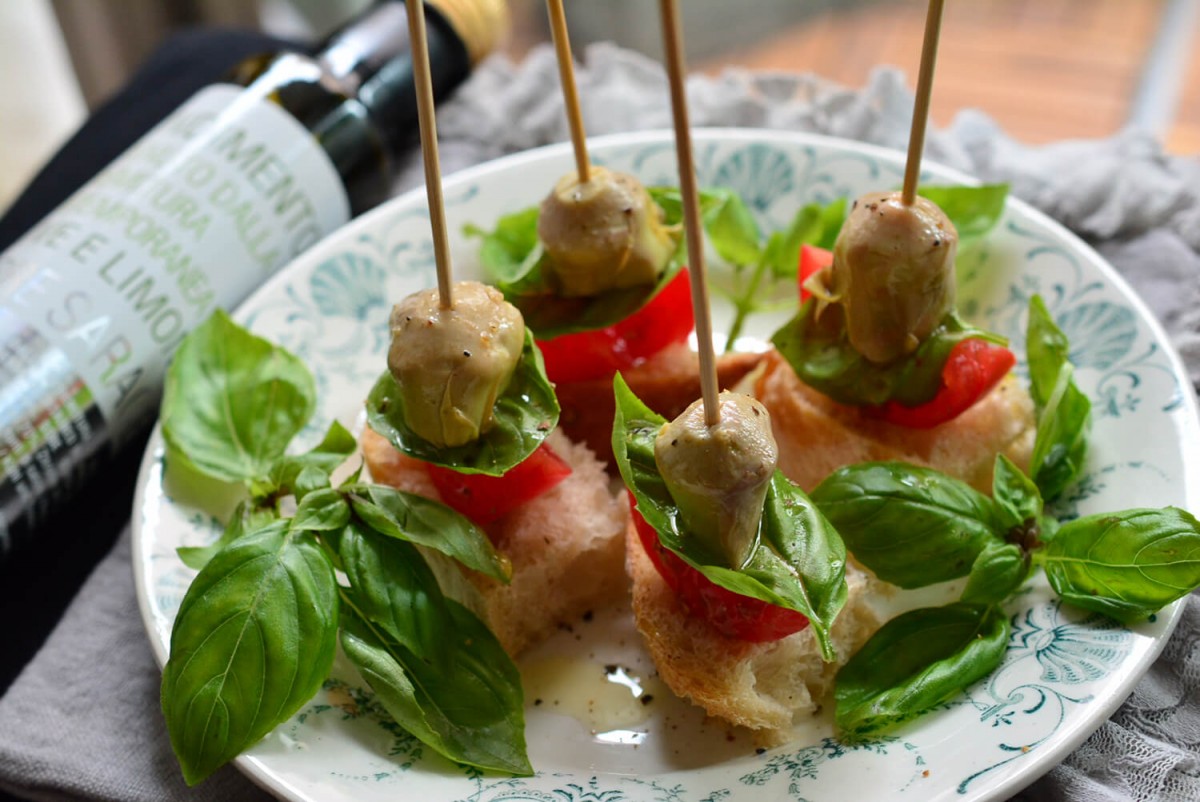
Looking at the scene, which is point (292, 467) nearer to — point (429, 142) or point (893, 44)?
point (429, 142)

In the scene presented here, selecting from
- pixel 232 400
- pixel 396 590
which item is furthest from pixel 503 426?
Answer: pixel 232 400

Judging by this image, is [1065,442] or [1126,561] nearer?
[1126,561]

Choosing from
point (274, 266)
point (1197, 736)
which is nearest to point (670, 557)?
point (1197, 736)

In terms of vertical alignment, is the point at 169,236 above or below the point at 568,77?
below

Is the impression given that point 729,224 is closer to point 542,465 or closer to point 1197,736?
point 542,465

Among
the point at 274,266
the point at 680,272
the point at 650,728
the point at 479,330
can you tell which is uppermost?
the point at 479,330

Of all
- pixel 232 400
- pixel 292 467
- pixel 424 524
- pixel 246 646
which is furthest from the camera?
pixel 232 400
